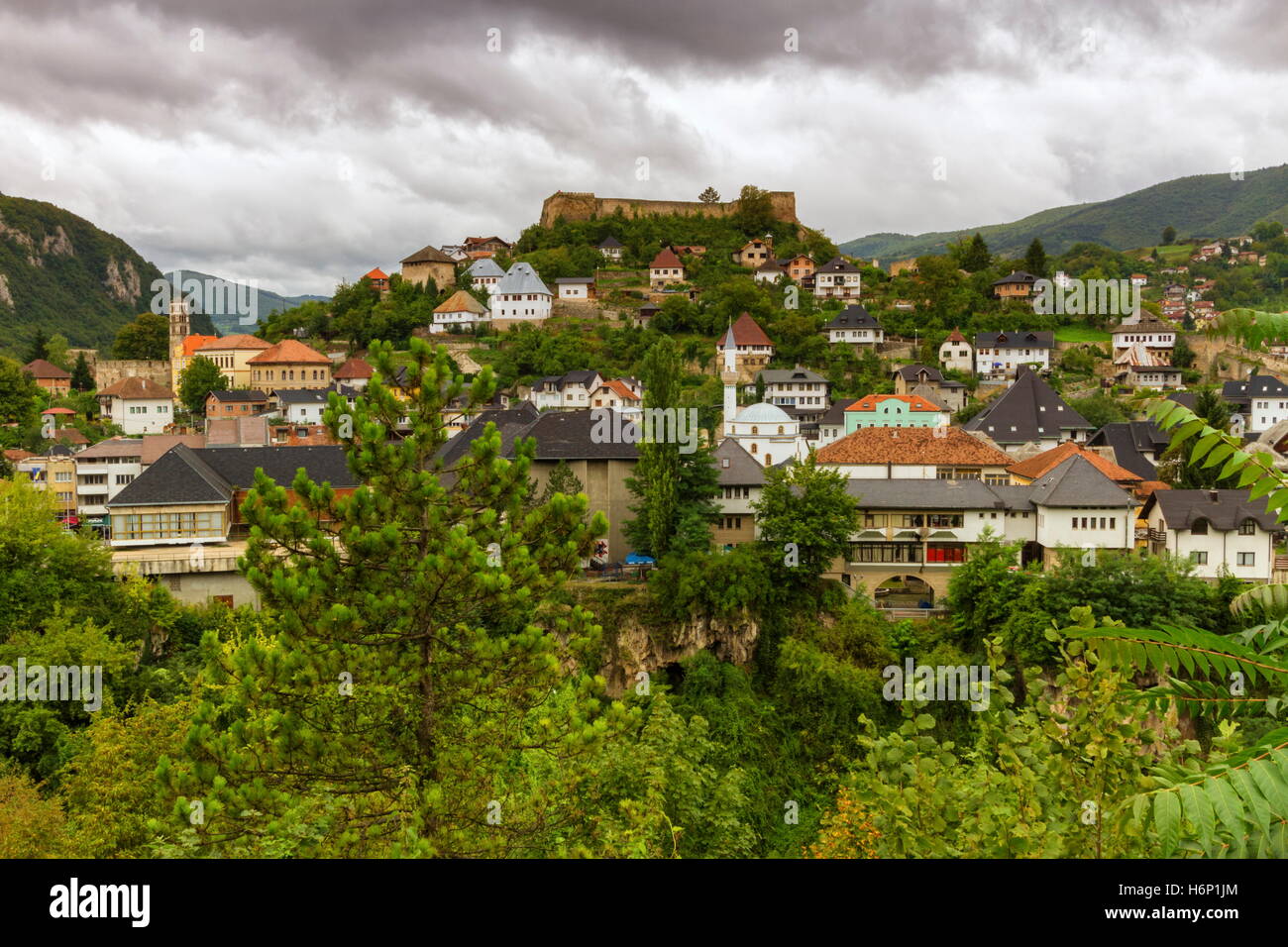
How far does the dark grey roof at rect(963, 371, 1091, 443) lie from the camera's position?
51.1m

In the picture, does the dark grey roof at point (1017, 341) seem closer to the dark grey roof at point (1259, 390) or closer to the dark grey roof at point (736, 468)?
the dark grey roof at point (1259, 390)

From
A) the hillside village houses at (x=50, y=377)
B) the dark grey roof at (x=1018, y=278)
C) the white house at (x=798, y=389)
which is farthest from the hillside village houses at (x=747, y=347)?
the hillside village houses at (x=50, y=377)

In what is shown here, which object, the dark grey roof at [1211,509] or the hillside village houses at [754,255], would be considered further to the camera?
the hillside village houses at [754,255]

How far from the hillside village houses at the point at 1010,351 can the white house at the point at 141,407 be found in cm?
5997

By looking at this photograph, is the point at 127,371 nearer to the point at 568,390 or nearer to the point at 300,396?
the point at 300,396

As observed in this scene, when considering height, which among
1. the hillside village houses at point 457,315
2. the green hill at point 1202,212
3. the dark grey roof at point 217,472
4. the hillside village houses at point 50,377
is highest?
the green hill at point 1202,212

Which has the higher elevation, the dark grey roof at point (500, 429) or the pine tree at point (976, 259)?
the pine tree at point (976, 259)

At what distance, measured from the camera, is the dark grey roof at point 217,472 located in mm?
32547

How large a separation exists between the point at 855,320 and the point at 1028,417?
2419cm

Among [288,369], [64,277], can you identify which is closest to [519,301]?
[288,369]

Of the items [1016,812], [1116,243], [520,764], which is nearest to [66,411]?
[520,764]

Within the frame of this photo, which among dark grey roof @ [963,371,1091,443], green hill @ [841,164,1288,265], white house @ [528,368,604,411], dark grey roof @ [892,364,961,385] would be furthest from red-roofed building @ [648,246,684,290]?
green hill @ [841,164,1288,265]

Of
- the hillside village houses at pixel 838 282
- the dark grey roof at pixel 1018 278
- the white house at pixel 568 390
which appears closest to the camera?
the white house at pixel 568 390

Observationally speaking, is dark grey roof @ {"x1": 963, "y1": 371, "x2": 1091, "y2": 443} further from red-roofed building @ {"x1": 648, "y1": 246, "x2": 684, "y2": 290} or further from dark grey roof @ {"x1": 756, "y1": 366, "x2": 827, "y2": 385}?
red-roofed building @ {"x1": 648, "y1": 246, "x2": 684, "y2": 290}
